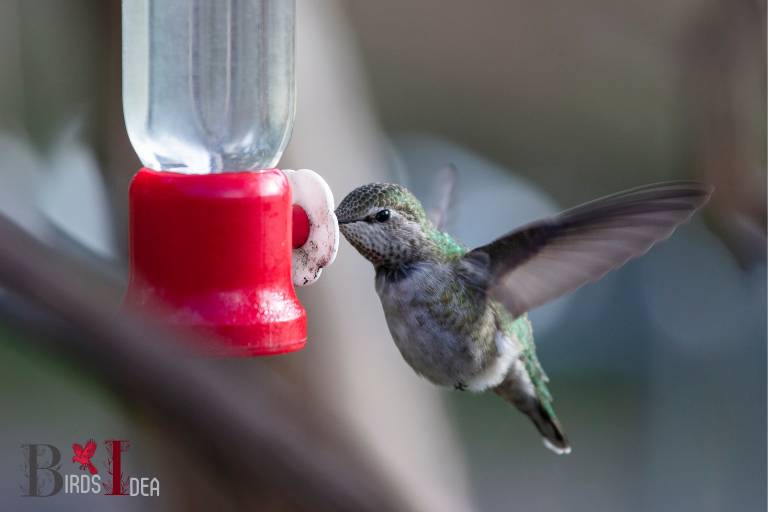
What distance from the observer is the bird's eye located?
6.85 ft

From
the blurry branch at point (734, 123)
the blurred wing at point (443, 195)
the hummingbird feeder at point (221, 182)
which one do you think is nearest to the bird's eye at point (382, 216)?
the hummingbird feeder at point (221, 182)

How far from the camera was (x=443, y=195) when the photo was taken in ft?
8.55

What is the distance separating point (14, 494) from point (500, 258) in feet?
9.88

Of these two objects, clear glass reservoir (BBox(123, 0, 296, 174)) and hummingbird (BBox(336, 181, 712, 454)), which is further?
clear glass reservoir (BBox(123, 0, 296, 174))

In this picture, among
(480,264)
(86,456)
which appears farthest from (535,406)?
(86,456)

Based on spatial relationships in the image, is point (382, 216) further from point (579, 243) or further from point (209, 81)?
point (209, 81)

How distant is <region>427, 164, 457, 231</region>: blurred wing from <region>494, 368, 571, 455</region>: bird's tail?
42 centimetres

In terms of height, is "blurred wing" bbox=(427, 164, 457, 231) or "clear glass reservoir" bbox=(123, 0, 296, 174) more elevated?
"clear glass reservoir" bbox=(123, 0, 296, 174)

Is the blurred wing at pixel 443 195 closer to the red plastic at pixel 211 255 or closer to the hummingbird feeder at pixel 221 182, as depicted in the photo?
the hummingbird feeder at pixel 221 182

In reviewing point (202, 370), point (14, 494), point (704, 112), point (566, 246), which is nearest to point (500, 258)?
point (566, 246)

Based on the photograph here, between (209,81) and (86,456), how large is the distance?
1.79 m

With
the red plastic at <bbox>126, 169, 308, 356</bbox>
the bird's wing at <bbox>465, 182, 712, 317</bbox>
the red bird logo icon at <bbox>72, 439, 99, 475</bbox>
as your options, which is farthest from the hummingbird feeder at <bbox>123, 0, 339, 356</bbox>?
the red bird logo icon at <bbox>72, 439, 99, 475</bbox>

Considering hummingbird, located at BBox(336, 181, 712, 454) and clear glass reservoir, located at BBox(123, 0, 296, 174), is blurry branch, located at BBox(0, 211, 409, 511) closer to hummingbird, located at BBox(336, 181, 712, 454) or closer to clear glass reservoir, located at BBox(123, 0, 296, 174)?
hummingbird, located at BBox(336, 181, 712, 454)

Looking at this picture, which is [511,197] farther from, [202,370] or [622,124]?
[202,370]
